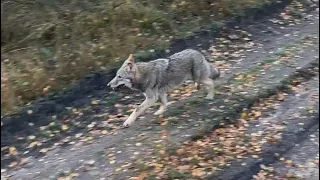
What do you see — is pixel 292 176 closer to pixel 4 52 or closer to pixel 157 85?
pixel 157 85

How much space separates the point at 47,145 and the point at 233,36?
6.74 meters

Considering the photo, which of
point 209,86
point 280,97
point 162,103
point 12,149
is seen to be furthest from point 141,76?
point 280,97

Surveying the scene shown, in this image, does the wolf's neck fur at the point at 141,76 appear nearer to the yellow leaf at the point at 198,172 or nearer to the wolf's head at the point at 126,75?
the wolf's head at the point at 126,75

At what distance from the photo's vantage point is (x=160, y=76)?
9367 mm

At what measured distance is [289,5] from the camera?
53.8 ft

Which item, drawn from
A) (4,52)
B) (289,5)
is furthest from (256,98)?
(289,5)

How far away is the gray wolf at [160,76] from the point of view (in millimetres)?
8984

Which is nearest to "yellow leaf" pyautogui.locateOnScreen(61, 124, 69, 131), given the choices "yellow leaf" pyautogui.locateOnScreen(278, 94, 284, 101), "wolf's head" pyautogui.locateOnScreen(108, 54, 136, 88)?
"wolf's head" pyautogui.locateOnScreen(108, 54, 136, 88)

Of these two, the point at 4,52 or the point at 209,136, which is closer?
the point at 209,136

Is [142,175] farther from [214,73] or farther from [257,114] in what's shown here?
[214,73]

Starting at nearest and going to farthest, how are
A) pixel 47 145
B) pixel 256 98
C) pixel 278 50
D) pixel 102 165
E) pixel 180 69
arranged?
pixel 102 165
pixel 47 145
pixel 180 69
pixel 256 98
pixel 278 50

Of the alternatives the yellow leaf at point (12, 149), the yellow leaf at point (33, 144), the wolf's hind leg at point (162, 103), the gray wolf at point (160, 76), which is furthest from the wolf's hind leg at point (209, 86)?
the yellow leaf at point (12, 149)

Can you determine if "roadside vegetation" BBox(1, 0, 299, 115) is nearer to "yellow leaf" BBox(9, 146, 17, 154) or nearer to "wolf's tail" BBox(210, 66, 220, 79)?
"yellow leaf" BBox(9, 146, 17, 154)

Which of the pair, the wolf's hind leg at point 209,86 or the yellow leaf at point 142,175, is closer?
the yellow leaf at point 142,175
